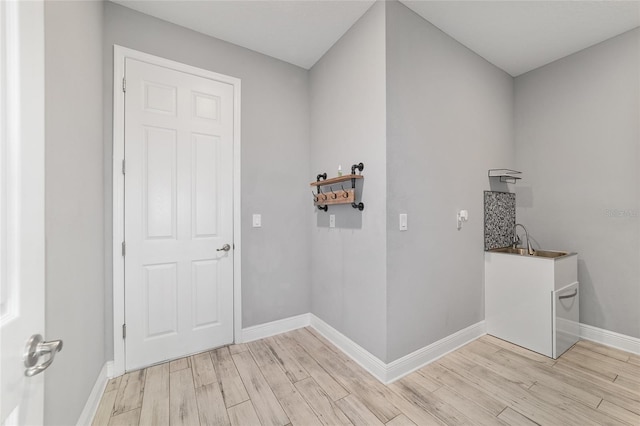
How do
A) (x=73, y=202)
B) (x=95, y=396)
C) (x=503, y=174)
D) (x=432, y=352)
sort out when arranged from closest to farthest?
1. (x=73, y=202)
2. (x=95, y=396)
3. (x=432, y=352)
4. (x=503, y=174)

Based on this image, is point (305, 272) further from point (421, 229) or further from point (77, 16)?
point (77, 16)

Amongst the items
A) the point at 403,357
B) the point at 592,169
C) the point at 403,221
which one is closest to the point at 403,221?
the point at 403,221

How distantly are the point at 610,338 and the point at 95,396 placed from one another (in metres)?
4.12

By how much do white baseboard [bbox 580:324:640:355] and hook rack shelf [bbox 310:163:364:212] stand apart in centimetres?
254

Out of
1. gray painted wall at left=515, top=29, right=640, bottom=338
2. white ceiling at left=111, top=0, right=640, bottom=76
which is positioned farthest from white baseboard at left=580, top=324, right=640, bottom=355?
white ceiling at left=111, top=0, right=640, bottom=76

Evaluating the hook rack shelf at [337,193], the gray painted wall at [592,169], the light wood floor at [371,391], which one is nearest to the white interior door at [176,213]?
the light wood floor at [371,391]

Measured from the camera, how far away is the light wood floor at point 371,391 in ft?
5.37

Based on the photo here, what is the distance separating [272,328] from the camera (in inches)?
106

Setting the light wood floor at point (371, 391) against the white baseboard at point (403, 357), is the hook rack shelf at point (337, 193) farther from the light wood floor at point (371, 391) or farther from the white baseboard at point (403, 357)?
the light wood floor at point (371, 391)

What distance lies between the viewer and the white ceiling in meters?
2.08

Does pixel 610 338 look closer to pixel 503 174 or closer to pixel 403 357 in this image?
pixel 503 174

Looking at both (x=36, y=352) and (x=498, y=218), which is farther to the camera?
(x=498, y=218)

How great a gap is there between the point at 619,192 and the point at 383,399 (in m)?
2.75

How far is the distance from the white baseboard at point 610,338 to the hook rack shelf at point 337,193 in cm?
254
